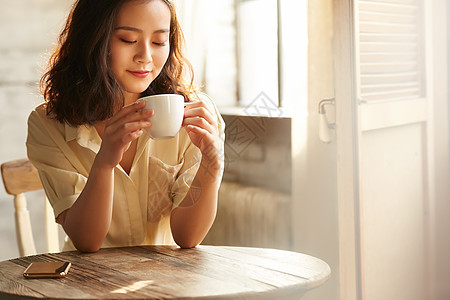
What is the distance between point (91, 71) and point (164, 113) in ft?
1.22

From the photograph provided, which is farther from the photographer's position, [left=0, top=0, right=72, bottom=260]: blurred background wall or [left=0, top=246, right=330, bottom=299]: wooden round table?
[left=0, top=0, right=72, bottom=260]: blurred background wall

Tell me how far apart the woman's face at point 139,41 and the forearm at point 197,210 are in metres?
0.23

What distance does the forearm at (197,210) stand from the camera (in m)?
1.21

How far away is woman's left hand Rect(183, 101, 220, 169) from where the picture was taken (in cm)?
114

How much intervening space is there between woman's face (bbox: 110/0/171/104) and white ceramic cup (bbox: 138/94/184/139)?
8.2 inches

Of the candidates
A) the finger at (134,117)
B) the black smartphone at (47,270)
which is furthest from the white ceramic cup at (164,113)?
the black smartphone at (47,270)

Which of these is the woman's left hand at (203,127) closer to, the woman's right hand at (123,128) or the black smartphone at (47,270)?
the woman's right hand at (123,128)

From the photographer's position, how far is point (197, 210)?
1259 mm

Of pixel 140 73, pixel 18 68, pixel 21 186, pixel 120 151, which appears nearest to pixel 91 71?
pixel 140 73

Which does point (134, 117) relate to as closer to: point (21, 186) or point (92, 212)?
point (92, 212)

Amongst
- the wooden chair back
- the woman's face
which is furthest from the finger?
the wooden chair back

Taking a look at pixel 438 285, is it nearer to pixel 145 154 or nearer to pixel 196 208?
pixel 196 208

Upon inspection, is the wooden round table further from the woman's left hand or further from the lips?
the lips

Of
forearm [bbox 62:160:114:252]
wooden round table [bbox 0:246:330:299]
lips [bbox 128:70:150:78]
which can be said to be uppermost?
lips [bbox 128:70:150:78]
